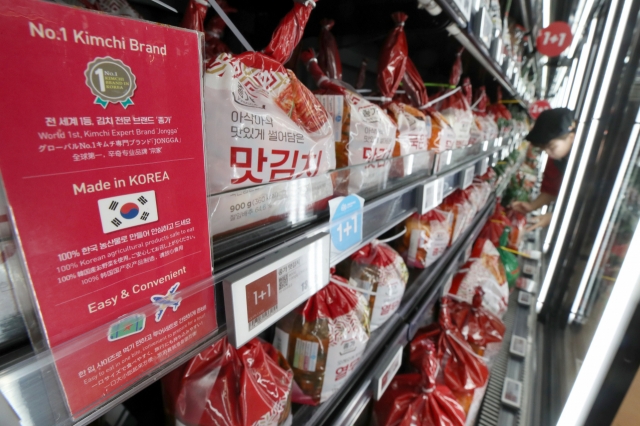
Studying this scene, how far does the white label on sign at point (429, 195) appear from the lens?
96cm

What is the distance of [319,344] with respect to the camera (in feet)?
2.36

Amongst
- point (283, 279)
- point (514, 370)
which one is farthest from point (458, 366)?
point (283, 279)

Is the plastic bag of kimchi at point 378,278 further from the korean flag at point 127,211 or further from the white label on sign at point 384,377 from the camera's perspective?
the korean flag at point 127,211

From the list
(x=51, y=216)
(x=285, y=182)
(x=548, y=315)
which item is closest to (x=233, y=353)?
(x=285, y=182)

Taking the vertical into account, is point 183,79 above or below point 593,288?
above

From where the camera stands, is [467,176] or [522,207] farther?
[522,207]

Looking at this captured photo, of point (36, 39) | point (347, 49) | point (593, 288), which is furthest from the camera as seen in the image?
point (593, 288)

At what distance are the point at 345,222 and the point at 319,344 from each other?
302 mm

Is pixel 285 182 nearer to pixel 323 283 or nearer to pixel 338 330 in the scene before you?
pixel 323 283

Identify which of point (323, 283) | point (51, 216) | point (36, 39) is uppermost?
point (36, 39)

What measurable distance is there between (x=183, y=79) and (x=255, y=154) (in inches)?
6.8

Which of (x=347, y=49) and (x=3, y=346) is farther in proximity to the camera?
(x=347, y=49)

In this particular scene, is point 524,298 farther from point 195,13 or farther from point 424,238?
point 195,13

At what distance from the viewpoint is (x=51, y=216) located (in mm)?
220
